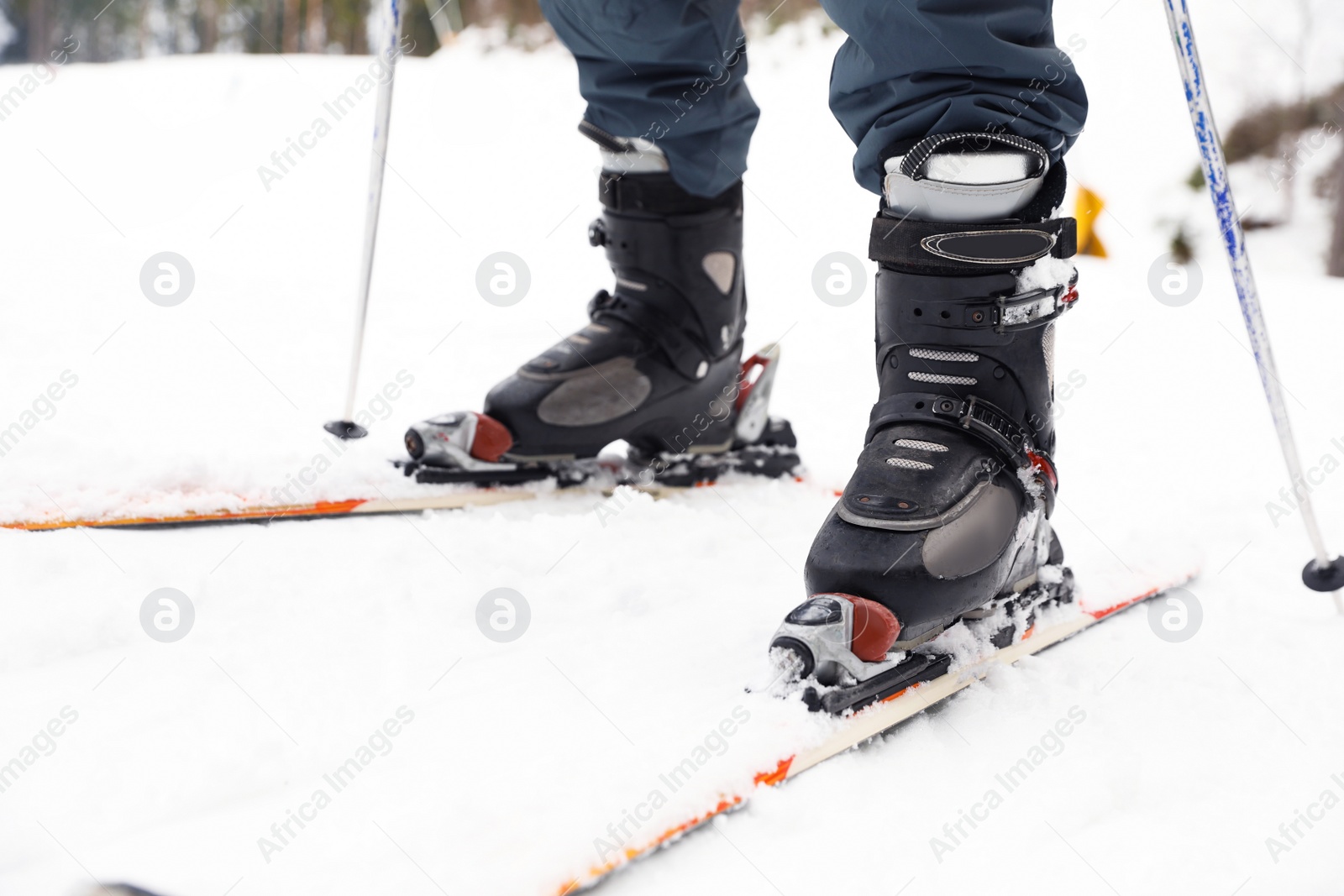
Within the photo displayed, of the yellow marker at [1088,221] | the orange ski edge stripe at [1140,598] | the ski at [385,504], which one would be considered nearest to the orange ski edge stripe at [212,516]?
the ski at [385,504]

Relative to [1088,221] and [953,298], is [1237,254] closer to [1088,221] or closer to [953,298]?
[953,298]

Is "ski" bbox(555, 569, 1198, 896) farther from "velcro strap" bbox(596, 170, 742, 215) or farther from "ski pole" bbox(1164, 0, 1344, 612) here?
"velcro strap" bbox(596, 170, 742, 215)

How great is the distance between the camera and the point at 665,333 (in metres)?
1.69

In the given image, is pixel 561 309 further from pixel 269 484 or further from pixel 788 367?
pixel 269 484

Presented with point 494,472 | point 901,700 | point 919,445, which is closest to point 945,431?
point 919,445

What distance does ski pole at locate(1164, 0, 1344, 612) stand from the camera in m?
1.15

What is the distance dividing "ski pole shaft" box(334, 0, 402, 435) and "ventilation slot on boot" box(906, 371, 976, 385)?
998mm

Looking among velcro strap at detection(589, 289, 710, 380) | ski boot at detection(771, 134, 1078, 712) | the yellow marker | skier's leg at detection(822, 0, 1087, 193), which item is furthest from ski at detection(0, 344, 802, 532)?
the yellow marker

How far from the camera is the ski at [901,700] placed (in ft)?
2.59

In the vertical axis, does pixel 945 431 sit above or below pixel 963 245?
below

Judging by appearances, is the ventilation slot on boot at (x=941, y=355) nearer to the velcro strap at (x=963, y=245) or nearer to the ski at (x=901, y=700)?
the velcro strap at (x=963, y=245)

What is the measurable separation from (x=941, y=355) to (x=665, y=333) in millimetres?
670

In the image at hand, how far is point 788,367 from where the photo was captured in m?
2.80

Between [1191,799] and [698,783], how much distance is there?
0.49 m
